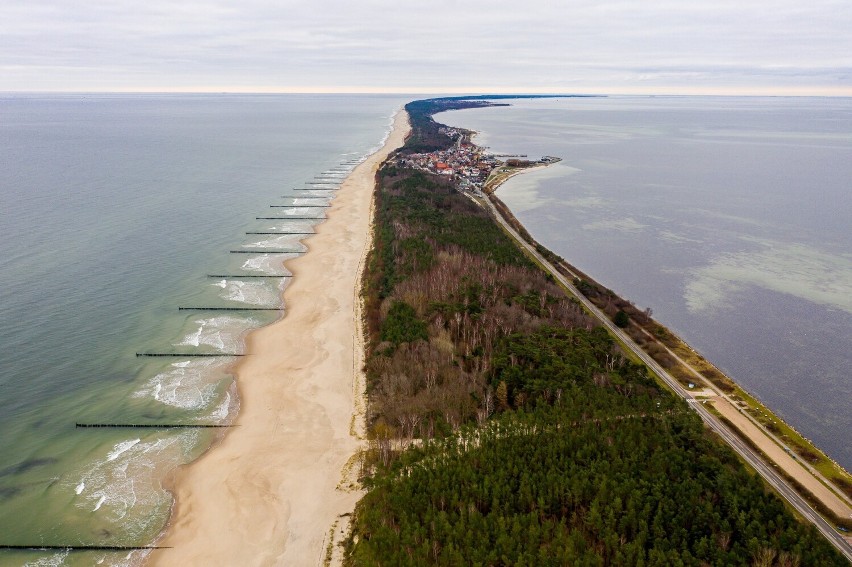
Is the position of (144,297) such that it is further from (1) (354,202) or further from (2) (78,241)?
(1) (354,202)

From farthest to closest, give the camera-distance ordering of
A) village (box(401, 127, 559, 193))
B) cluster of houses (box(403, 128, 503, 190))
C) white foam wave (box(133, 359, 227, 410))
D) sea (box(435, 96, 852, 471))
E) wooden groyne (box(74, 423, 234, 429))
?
cluster of houses (box(403, 128, 503, 190)) < village (box(401, 127, 559, 193)) < sea (box(435, 96, 852, 471)) < white foam wave (box(133, 359, 227, 410)) < wooden groyne (box(74, 423, 234, 429))

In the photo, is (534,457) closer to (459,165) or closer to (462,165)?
(459,165)

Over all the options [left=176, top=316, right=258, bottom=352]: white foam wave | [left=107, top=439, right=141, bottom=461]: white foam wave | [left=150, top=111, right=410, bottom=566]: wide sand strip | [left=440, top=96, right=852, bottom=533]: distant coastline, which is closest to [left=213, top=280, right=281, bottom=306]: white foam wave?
[left=150, top=111, right=410, bottom=566]: wide sand strip

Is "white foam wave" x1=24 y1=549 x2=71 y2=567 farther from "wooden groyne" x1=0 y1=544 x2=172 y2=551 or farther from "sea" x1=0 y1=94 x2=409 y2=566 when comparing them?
"wooden groyne" x1=0 y1=544 x2=172 y2=551

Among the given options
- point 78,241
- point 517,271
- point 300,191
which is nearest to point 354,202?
point 300,191

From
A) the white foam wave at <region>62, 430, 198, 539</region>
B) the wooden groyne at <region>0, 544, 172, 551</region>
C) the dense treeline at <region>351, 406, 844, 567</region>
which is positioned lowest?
the wooden groyne at <region>0, 544, 172, 551</region>

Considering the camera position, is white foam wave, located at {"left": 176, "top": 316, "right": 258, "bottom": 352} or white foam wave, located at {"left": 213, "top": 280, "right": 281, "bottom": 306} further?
white foam wave, located at {"left": 213, "top": 280, "right": 281, "bottom": 306}

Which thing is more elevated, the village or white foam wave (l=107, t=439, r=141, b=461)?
the village

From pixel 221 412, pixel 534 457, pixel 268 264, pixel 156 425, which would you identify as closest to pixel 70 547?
pixel 156 425
